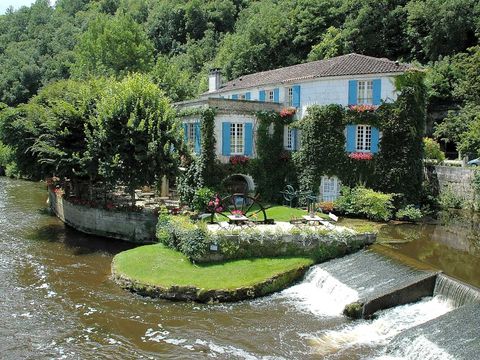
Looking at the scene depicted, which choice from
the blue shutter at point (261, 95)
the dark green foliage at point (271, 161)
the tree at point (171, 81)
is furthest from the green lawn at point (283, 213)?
the tree at point (171, 81)

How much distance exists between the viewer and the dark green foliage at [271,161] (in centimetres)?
3544

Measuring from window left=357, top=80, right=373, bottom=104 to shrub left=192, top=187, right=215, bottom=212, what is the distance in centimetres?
1203

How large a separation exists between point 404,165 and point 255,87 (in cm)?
1533

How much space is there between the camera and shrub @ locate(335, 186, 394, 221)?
103 feet

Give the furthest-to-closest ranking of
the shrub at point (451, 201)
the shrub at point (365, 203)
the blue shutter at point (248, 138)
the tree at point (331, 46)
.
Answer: the tree at point (331, 46) < the shrub at point (451, 201) < the blue shutter at point (248, 138) < the shrub at point (365, 203)

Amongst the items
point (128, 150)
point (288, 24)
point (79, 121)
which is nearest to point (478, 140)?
point (128, 150)

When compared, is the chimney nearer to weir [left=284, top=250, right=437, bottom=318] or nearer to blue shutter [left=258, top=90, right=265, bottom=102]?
blue shutter [left=258, top=90, right=265, bottom=102]

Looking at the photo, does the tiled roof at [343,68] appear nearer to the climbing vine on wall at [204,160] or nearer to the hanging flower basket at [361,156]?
the hanging flower basket at [361,156]

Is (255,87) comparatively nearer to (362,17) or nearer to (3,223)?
(3,223)

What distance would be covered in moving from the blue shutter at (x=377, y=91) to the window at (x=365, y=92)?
0.80 feet

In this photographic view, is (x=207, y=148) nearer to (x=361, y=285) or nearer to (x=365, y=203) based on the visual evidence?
(x=365, y=203)

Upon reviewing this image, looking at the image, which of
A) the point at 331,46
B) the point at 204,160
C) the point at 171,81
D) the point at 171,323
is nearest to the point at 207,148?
the point at 204,160

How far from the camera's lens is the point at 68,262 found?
82.7ft

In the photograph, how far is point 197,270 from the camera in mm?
21297
